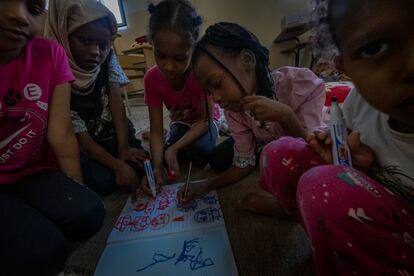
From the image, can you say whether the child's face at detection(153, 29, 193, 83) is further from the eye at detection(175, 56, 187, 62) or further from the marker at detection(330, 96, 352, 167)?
the marker at detection(330, 96, 352, 167)

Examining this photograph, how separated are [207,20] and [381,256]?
3272mm

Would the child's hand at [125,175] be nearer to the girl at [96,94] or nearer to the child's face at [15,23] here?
the girl at [96,94]

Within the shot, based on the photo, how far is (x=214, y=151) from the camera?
1039 millimetres

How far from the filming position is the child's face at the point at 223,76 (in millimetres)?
692

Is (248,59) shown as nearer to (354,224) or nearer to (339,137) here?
(339,137)

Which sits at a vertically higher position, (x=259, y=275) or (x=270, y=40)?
(x=270, y=40)

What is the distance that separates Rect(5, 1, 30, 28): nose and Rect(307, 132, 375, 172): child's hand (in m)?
0.62

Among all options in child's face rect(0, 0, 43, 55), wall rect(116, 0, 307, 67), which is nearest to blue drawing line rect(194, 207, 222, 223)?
child's face rect(0, 0, 43, 55)

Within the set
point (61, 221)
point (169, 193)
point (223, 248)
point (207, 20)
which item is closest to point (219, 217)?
point (223, 248)

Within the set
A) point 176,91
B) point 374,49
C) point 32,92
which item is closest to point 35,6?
point 32,92

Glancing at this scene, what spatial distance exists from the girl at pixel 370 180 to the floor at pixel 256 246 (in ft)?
0.50

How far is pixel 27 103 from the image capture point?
0.62 m

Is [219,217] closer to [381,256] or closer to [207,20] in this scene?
[381,256]

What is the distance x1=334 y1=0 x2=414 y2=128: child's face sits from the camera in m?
0.27
